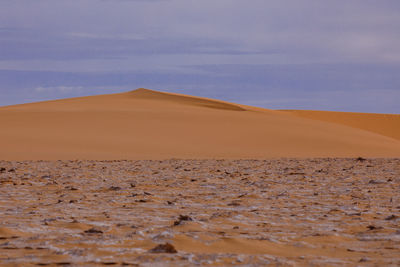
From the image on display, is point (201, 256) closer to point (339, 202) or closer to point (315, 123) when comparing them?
point (339, 202)

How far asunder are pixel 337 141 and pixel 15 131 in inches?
602

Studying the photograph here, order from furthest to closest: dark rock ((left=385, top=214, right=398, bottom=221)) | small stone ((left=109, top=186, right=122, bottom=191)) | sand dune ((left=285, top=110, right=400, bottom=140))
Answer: sand dune ((left=285, top=110, right=400, bottom=140)) < small stone ((left=109, top=186, right=122, bottom=191)) < dark rock ((left=385, top=214, right=398, bottom=221))

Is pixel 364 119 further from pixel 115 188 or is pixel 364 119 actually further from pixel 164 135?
pixel 115 188

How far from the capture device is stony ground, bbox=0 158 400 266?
4090mm

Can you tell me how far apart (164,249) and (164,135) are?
23.0 meters

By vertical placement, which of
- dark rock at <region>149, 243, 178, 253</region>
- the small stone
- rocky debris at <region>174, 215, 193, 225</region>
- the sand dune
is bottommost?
dark rock at <region>149, 243, 178, 253</region>

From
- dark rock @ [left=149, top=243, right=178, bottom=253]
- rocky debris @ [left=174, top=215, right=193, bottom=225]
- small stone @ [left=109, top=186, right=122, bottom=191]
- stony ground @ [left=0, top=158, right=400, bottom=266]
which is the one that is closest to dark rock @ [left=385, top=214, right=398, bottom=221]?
stony ground @ [left=0, top=158, right=400, bottom=266]

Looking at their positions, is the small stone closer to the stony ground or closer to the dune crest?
the stony ground

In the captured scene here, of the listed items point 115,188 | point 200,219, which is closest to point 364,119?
point 115,188

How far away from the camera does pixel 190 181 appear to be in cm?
1019

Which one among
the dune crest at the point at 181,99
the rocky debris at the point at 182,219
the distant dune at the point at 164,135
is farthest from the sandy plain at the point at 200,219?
the dune crest at the point at 181,99

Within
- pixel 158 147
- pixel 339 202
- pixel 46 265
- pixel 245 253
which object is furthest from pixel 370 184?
pixel 158 147

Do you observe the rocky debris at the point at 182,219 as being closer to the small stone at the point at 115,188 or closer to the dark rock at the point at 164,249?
the dark rock at the point at 164,249

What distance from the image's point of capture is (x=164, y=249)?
421 centimetres
